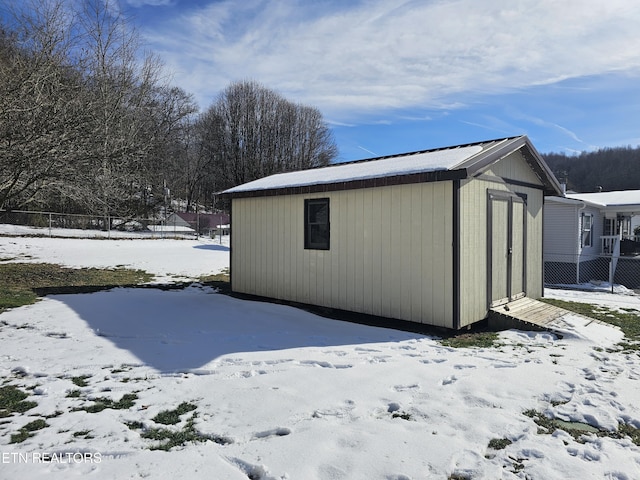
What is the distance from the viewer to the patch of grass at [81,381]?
3.78 meters

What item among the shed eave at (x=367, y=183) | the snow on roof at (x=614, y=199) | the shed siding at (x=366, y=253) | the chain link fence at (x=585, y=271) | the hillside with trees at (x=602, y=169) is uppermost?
the hillside with trees at (x=602, y=169)

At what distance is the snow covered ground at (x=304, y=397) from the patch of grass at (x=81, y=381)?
1.9 inches

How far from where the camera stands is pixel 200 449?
2.64 m

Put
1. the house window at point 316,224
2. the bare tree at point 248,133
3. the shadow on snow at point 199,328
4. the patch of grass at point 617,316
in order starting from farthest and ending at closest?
the bare tree at point 248,133
the house window at point 316,224
the patch of grass at point 617,316
the shadow on snow at point 199,328

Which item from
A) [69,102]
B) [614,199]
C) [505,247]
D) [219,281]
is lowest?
[219,281]

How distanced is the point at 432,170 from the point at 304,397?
3.63m

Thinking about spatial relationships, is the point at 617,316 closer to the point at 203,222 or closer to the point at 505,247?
the point at 505,247

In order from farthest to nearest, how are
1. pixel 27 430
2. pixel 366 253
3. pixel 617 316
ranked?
pixel 617 316 → pixel 366 253 → pixel 27 430

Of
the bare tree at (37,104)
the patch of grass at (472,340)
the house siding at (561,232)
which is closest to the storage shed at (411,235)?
the patch of grass at (472,340)

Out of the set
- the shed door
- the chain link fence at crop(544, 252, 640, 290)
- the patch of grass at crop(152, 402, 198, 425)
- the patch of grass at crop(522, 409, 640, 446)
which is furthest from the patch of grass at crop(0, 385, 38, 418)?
the chain link fence at crop(544, 252, 640, 290)

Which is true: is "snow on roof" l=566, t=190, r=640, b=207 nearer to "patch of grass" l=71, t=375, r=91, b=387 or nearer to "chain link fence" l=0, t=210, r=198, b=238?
"patch of grass" l=71, t=375, r=91, b=387

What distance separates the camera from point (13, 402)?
3361mm

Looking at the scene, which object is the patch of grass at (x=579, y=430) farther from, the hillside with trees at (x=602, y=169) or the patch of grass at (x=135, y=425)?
the hillside with trees at (x=602, y=169)

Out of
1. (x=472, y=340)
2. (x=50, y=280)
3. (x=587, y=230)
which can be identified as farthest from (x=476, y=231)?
(x=587, y=230)
